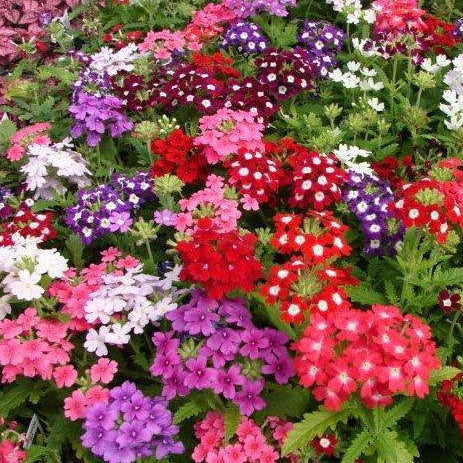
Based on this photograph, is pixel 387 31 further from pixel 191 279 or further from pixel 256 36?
pixel 191 279

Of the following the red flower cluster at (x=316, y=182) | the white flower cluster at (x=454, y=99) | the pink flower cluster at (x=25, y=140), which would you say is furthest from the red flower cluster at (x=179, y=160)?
the white flower cluster at (x=454, y=99)

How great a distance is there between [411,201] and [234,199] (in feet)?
3.74

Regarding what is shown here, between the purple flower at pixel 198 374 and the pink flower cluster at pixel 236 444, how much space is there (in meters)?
0.25

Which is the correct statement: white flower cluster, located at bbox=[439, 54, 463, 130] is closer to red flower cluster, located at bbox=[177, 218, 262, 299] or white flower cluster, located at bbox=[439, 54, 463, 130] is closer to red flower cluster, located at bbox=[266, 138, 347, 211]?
red flower cluster, located at bbox=[266, 138, 347, 211]

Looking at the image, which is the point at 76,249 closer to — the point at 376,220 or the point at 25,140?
the point at 25,140

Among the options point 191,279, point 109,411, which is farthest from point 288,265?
point 109,411

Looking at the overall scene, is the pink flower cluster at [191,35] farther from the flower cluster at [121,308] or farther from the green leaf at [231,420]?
the green leaf at [231,420]

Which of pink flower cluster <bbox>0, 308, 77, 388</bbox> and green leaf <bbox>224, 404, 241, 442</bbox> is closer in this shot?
green leaf <bbox>224, 404, 241, 442</bbox>

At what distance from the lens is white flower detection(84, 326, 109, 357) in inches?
109

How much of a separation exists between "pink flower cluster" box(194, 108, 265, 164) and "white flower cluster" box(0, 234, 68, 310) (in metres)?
1.24

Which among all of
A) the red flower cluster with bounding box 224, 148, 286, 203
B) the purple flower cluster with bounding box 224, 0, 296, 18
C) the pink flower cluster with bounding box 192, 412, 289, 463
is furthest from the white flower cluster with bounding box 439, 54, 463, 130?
the pink flower cluster with bounding box 192, 412, 289, 463

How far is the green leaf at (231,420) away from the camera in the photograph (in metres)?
2.54

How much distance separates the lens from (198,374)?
99.0 inches

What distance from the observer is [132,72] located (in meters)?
5.08
